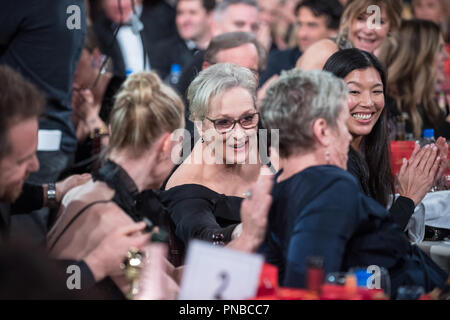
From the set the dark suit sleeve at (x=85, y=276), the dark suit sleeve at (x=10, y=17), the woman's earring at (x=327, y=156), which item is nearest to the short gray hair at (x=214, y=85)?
the woman's earring at (x=327, y=156)

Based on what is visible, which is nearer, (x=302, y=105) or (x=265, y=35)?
(x=302, y=105)

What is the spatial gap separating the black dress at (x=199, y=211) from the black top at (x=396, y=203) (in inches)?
19.8

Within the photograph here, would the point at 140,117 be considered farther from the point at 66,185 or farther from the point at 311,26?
the point at 311,26

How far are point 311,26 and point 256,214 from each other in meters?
3.90

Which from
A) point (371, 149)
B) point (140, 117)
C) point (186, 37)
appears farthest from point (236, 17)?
point (140, 117)

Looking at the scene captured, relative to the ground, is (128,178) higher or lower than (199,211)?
higher

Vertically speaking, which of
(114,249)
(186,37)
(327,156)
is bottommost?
(114,249)

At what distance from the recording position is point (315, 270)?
1.85 m

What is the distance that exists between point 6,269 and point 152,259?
0.58m

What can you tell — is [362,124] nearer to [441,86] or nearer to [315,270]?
[315,270]

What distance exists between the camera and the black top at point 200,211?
2.80m

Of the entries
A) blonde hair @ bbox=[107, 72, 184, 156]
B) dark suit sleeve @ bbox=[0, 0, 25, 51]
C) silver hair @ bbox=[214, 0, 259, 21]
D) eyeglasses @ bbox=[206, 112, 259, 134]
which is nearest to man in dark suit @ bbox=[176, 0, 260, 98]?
silver hair @ bbox=[214, 0, 259, 21]

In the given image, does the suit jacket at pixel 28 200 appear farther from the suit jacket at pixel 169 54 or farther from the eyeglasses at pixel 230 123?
the suit jacket at pixel 169 54

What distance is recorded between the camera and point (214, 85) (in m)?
3.03
